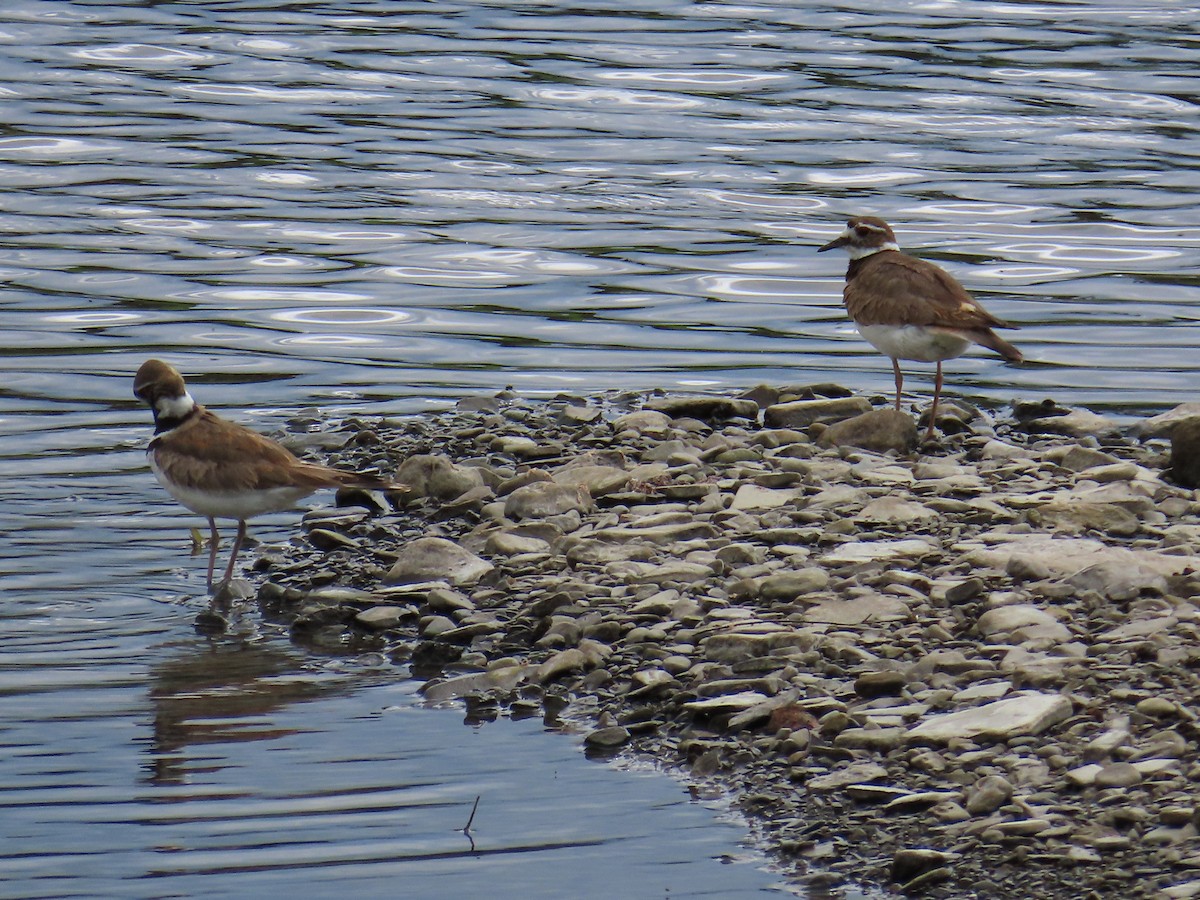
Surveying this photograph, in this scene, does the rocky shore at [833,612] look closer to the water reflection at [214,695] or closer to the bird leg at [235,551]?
the bird leg at [235,551]

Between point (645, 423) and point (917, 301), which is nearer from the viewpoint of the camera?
point (917, 301)

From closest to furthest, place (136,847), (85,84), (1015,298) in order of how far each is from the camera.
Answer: (136,847)
(1015,298)
(85,84)

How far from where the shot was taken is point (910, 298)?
41.3 feet

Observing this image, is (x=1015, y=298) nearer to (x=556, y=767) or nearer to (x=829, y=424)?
(x=829, y=424)

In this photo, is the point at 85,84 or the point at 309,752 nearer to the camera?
the point at 309,752

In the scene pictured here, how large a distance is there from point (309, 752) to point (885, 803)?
2570mm

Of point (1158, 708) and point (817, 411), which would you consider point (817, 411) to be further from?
point (1158, 708)

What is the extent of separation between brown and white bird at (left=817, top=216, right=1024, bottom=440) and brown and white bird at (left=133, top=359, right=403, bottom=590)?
3.89 meters

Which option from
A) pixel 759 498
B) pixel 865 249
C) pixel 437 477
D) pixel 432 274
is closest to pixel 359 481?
pixel 437 477

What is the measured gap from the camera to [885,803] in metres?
7.01

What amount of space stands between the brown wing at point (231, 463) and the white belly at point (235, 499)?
0.11 ft

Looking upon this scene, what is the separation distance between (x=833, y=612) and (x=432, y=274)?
35.2 feet

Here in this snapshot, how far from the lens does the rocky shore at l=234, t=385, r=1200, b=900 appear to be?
6816 millimetres

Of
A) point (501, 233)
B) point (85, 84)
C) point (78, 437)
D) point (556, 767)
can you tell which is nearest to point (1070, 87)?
point (501, 233)
